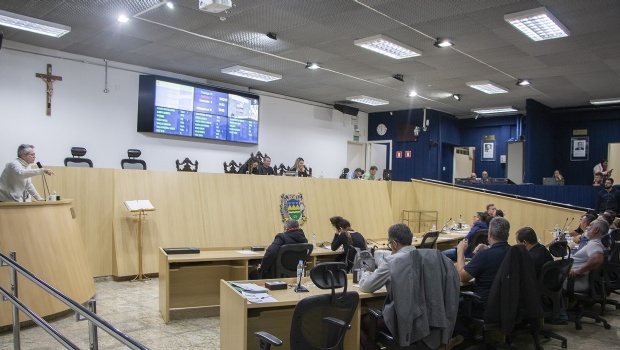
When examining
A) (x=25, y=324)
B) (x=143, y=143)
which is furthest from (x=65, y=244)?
(x=143, y=143)

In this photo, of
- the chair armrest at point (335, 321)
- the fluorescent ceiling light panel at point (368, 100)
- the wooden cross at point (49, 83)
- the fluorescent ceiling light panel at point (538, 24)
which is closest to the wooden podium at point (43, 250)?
the chair armrest at point (335, 321)

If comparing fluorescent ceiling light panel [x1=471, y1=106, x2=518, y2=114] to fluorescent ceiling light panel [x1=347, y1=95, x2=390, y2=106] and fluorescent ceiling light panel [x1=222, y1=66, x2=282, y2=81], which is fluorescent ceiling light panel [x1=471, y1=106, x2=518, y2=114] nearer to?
fluorescent ceiling light panel [x1=347, y1=95, x2=390, y2=106]

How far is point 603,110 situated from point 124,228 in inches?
546

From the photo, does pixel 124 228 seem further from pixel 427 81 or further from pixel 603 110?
pixel 603 110

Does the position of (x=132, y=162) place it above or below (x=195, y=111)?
below

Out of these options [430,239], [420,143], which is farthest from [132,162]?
[420,143]

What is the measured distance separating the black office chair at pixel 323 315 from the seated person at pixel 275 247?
222 cm

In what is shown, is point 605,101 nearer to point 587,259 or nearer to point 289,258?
point 587,259

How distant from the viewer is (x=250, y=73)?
10727mm

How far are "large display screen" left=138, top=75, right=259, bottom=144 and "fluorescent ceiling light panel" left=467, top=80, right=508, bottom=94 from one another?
5465 mm

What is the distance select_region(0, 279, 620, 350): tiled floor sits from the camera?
475 cm

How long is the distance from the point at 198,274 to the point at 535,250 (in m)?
3.98

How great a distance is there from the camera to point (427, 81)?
11156 millimetres

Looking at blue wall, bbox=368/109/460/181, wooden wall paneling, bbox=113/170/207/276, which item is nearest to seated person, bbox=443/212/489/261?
wooden wall paneling, bbox=113/170/207/276
